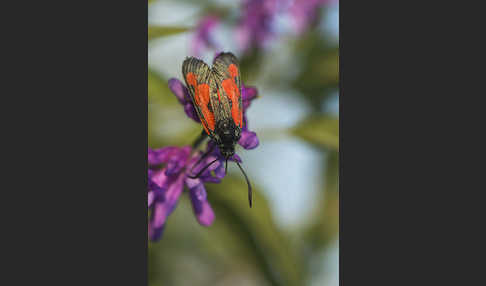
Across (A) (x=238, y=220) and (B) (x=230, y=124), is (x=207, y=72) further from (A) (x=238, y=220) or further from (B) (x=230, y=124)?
(A) (x=238, y=220)

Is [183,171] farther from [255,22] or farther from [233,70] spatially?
[255,22]

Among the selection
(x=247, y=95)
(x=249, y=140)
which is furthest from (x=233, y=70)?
(x=249, y=140)

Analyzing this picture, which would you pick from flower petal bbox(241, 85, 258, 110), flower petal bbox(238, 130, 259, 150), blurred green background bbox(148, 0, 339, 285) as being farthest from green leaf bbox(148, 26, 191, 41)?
flower petal bbox(238, 130, 259, 150)

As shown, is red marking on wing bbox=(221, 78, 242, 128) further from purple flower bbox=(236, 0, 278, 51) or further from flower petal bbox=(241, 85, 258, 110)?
purple flower bbox=(236, 0, 278, 51)

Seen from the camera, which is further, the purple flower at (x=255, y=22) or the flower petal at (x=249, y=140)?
the purple flower at (x=255, y=22)

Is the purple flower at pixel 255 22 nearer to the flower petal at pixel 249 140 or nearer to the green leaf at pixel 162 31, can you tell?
the green leaf at pixel 162 31

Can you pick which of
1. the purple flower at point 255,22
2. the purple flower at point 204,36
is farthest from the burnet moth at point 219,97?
the purple flower at point 255,22
